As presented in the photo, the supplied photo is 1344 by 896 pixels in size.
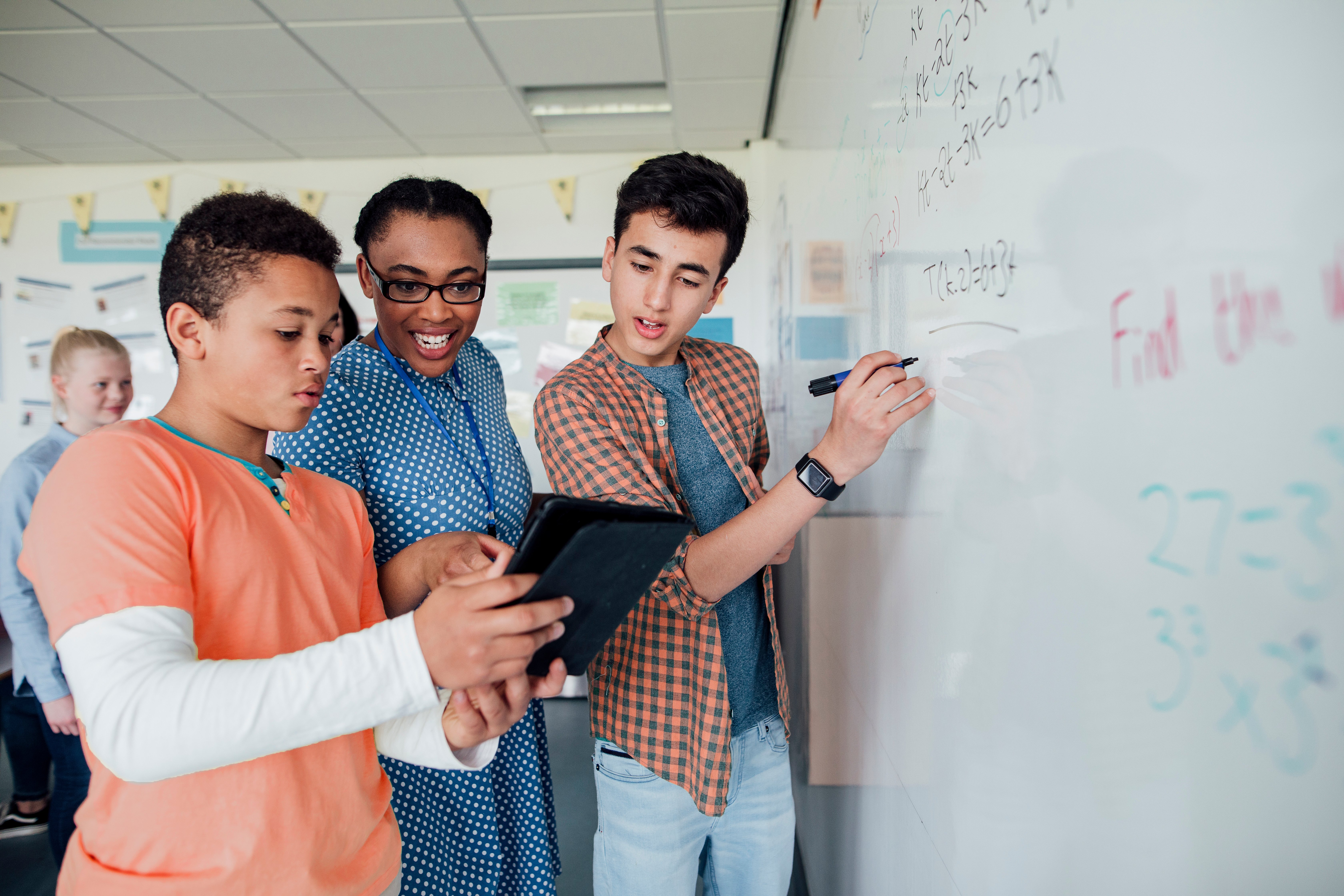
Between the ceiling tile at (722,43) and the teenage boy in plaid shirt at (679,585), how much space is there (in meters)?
1.65

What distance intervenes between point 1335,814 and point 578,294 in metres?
3.55

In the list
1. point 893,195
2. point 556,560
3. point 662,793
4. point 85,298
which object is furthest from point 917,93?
point 85,298

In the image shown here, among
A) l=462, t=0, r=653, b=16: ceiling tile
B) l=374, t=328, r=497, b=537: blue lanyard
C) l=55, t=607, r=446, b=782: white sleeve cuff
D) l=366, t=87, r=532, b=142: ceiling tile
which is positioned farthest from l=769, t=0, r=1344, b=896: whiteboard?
l=366, t=87, r=532, b=142: ceiling tile

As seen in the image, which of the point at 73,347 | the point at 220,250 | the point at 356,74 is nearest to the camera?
the point at 220,250

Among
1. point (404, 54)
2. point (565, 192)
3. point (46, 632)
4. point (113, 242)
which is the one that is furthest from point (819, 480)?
point (113, 242)

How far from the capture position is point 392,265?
1.06 meters

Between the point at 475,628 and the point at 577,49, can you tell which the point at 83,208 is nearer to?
the point at 577,49

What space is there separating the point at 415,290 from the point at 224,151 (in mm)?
3173

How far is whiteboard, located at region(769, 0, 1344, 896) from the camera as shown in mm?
303

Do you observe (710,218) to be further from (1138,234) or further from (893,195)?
(1138,234)

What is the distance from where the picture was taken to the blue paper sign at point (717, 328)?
3.54 metres

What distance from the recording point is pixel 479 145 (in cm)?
342

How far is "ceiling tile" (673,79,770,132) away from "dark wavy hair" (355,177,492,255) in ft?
6.72

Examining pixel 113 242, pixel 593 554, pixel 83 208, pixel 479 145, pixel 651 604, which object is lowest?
pixel 651 604
